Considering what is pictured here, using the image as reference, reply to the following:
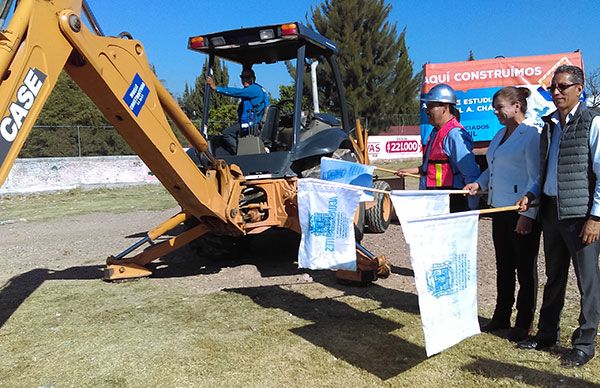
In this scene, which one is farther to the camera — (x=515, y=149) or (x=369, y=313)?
(x=369, y=313)

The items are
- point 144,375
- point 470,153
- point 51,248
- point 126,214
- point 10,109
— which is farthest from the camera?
point 126,214

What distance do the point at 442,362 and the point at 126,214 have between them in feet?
32.4

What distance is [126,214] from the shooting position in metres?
12.1

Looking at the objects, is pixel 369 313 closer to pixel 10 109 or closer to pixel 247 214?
pixel 247 214

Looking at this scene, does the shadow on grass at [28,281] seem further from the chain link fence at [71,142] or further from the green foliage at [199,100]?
the green foliage at [199,100]

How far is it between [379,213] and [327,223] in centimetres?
390

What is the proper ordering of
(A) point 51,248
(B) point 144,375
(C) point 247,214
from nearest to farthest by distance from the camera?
(B) point 144,375, (C) point 247,214, (A) point 51,248

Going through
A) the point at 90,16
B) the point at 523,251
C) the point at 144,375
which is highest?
the point at 90,16

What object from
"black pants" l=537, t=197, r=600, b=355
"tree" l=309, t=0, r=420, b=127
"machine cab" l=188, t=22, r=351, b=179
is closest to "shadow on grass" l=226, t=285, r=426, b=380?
"black pants" l=537, t=197, r=600, b=355

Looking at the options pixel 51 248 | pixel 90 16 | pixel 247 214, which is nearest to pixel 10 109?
pixel 90 16

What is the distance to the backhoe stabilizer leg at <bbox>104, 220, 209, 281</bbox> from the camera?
5852 millimetres

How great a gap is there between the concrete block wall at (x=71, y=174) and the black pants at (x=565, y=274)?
1476 centimetres

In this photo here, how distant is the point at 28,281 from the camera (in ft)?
20.1

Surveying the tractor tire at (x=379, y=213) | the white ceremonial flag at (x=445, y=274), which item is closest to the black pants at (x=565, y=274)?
the white ceremonial flag at (x=445, y=274)
